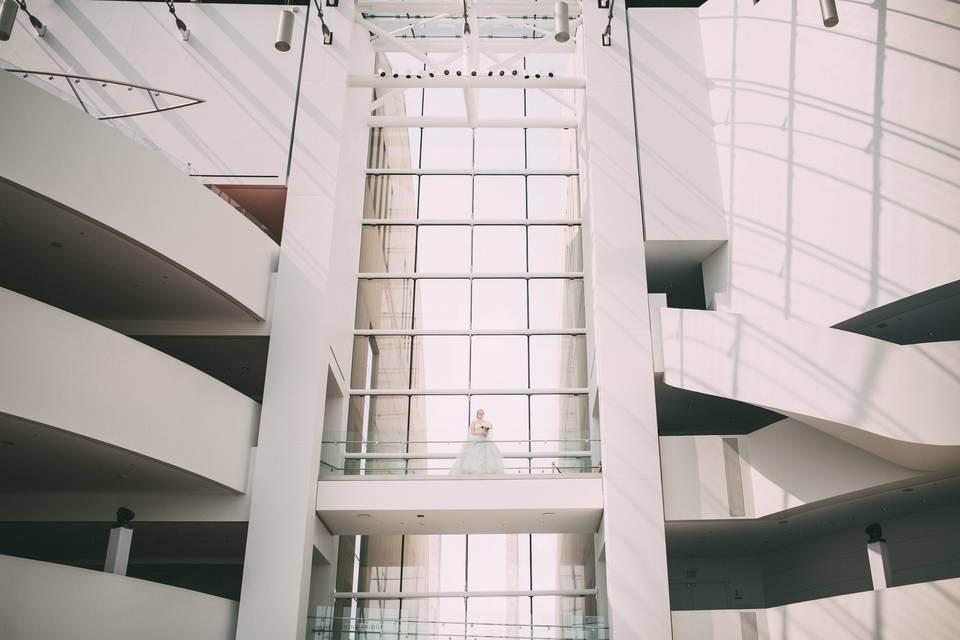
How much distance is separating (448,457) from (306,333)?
4.77 meters

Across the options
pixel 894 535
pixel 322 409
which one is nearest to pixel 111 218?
pixel 322 409

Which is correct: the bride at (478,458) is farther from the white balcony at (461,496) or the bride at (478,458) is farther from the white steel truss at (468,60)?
the white steel truss at (468,60)

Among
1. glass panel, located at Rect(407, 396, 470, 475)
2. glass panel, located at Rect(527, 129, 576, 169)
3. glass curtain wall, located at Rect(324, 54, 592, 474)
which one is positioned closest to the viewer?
glass panel, located at Rect(407, 396, 470, 475)

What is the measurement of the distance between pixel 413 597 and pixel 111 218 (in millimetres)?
12513

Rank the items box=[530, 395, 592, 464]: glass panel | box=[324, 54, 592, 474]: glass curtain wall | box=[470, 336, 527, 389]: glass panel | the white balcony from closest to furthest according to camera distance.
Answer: the white balcony → box=[530, 395, 592, 464]: glass panel → box=[324, 54, 592, 474]: glass curtain wall → box=[470, 336, 527, 389]: glass panel

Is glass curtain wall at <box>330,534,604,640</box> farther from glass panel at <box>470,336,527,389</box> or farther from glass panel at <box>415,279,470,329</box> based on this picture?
glass panel at <box>415,279,470,329</box>

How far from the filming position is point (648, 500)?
18.7 m

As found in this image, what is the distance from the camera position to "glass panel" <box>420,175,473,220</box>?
27594 millimetres

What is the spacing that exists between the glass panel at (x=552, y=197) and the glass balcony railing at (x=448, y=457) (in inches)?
352

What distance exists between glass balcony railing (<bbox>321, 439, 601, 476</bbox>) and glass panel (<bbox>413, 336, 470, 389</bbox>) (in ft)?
11.8

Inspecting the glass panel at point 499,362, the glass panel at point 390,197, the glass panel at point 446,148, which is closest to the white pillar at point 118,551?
the glass panel at point 499,362

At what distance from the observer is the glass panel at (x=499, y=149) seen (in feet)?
93.1

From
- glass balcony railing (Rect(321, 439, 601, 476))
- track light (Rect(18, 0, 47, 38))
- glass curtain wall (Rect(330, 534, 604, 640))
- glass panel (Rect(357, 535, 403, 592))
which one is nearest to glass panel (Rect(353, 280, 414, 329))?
glass balcony railing (Rect(321, 439, 601, 476))

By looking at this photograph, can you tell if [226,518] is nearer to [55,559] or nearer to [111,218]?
[111,218]
